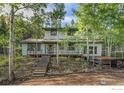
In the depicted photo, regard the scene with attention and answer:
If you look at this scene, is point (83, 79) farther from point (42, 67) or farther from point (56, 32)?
point (56, 32)

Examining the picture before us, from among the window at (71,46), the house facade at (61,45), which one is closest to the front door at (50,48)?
the house facade at (61,45)

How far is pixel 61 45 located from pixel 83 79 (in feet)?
2.38

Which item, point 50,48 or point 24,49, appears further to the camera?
point 50,48

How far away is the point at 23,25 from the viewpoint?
5562 millimetres

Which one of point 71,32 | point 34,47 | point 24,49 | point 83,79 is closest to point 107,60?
point 83,79

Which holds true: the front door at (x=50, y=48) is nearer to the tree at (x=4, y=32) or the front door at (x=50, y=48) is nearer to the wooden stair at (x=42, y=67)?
the wooden stair at (x=42, y=67)

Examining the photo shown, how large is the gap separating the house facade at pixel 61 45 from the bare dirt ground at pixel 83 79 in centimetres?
39

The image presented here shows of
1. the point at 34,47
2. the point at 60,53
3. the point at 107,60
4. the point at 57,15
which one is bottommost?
the point at 107,60

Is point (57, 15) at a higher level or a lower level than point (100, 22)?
higher

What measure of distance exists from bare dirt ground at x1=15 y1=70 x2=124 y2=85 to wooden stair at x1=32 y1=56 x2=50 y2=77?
94mm

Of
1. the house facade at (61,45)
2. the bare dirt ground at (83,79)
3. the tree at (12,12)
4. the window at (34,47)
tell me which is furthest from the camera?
the window at (34,47)

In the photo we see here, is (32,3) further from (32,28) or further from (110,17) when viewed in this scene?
(110,17)

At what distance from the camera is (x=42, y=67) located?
5.74 m

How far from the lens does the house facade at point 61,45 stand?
18.1ft
